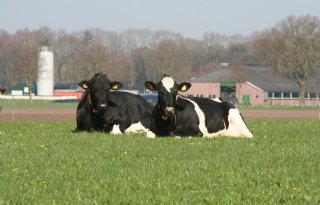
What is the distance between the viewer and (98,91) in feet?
57.9

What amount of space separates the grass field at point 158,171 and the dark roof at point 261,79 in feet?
317

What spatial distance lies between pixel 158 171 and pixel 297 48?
7581 cm

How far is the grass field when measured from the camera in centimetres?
804

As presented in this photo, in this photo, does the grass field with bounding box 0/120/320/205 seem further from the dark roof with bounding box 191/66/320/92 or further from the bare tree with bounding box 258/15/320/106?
the dark roof with bounding box 191/66/320/92

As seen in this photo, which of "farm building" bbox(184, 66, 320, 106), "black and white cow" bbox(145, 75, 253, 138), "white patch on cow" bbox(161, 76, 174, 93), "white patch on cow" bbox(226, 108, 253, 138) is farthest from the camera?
"farm building" bbox(184, 66, 320, 106)

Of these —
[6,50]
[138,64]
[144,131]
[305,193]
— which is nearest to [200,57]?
Answer: [138,64]

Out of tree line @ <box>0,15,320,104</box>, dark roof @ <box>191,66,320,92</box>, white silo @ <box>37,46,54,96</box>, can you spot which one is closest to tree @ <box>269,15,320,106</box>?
tree line @ <box>0,15,320,104</box>

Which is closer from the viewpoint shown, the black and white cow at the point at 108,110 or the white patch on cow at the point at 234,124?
the white patch on cow at the point at 234,124

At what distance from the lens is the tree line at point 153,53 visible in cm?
8550

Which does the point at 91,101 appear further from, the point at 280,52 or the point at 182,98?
the point at 280,52

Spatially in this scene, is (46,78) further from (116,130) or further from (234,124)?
(234,124)

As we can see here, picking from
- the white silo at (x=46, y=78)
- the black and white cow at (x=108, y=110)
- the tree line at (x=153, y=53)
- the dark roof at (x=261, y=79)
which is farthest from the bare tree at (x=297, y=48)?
the black and white cow at (x=108, y=110)

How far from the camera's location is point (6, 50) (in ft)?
500

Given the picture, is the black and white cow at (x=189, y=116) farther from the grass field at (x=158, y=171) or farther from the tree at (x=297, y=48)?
the tree at (x=297, y=48)
